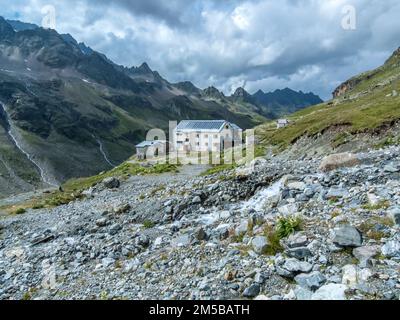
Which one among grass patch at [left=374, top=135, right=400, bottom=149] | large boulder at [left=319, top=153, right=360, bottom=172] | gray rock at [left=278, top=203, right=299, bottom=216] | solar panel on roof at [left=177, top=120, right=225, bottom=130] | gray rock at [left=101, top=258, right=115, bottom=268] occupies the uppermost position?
solar panel on roof at [left=177, top=120, right=225, bottom=130]

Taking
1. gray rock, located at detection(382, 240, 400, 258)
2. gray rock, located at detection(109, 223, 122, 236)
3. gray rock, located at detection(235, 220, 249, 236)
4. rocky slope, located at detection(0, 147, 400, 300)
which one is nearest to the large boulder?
rocky slope, located at detection(0, 147, 400, 300)

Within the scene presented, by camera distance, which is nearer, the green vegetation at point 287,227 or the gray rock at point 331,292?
the gray rock at point 331,292

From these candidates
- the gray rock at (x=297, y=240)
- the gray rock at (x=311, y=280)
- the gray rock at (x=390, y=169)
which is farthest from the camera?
the gray rock at (x=390, y=169)

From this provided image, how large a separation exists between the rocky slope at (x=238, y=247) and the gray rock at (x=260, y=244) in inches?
1.6

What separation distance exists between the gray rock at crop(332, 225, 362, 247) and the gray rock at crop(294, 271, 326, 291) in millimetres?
2068

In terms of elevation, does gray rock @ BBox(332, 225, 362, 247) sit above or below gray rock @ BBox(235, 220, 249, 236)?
above

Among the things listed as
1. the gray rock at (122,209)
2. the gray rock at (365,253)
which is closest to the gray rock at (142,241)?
the gray rock at (122,209)

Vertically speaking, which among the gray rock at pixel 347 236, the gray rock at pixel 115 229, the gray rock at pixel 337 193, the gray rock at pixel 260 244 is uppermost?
the gray rock at pixel 337 193

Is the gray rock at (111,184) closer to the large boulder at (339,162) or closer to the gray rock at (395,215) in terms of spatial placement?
the large boulder at (339,162)

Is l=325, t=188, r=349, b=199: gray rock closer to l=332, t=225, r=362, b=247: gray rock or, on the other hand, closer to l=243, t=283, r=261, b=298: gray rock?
l=332, t=225, r=362, b=247: gray rock

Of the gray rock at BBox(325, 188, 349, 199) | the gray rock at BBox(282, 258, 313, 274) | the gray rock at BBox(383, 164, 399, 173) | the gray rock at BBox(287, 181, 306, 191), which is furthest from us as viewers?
the gray rock at BBox(287, 181, 306, 191)

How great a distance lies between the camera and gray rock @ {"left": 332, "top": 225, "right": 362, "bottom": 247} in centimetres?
1410

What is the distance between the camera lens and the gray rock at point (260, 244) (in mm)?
15316
